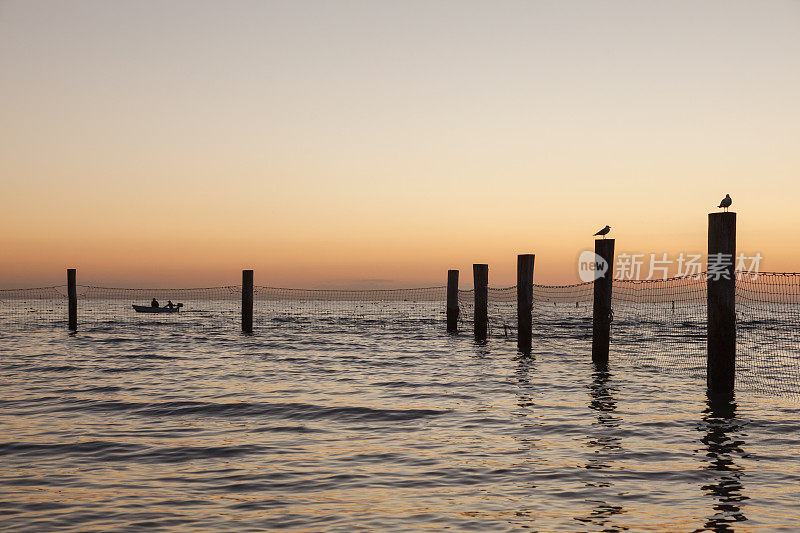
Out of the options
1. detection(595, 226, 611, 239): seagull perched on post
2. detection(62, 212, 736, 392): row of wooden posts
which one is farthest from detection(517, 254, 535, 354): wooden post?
detection(595, 226, 611, 239): seagull perched on post

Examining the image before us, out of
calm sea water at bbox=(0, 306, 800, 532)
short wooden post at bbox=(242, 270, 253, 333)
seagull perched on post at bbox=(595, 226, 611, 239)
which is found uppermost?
seagull perched on post at bbox=(595, 226, 611, 239)

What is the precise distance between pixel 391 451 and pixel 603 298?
404 inches

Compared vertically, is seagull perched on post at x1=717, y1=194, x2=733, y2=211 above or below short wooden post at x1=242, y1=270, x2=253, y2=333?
above

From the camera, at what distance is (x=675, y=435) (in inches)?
413

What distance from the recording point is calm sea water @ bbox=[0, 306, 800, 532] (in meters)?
6.84

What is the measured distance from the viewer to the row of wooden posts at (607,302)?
41.7 ft

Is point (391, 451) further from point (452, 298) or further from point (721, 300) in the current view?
point (452, 298)

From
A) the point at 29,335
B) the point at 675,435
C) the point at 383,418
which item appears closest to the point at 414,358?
the point at 383,418

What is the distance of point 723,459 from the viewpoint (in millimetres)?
9039

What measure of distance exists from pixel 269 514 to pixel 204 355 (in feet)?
56.0

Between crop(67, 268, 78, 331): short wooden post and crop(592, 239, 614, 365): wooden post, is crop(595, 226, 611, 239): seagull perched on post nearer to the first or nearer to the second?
crop(592, 239, 614, 365): wooden post

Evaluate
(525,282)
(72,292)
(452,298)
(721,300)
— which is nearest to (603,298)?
(525,282)

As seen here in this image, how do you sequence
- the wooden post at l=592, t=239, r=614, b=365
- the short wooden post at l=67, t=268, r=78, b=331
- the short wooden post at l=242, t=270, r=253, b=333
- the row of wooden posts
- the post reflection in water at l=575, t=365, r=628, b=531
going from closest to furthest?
the post reflection in water at l=575, t=365, r=628, b=531
the row of wooden posts
the wooden post at l=592, t=239, r=614, b=365
the short wooden post at l=242, t=270, r=253, b=333
the short wooden post at l=67, t=268, r=78, b=331

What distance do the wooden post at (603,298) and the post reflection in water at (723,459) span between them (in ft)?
16.5
